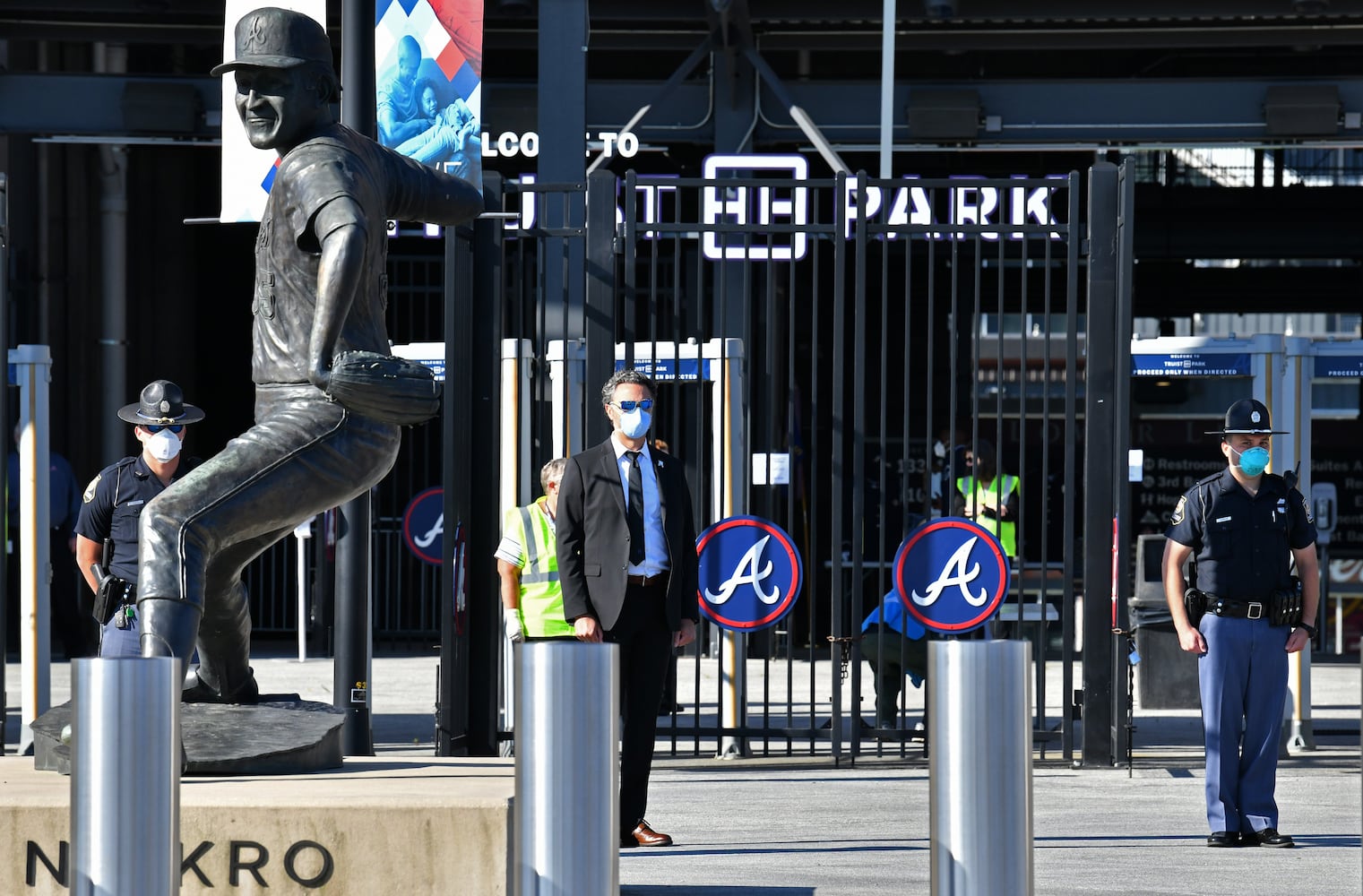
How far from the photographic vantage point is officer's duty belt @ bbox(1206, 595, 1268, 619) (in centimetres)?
773

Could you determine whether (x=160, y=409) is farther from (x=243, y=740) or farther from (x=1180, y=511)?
(x=1180, y=511)

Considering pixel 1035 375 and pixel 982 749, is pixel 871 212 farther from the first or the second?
pixel 982 749

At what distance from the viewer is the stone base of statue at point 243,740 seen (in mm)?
5148

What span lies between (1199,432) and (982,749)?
1441 cm

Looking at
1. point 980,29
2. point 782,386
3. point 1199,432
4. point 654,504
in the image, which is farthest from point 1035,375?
point 654,504

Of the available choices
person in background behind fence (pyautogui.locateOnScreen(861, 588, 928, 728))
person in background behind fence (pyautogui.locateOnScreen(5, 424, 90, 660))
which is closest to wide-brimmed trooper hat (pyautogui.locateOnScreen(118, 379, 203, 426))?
person in background behind fence (pyautogui.locateOnScreen(861, 588, 928, 728))

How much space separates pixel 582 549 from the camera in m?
7.30

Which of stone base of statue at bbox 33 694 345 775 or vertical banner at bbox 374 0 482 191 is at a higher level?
vertical banner at bbox 374 0 482 191

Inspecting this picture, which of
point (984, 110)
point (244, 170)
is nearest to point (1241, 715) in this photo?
point (244, 170)

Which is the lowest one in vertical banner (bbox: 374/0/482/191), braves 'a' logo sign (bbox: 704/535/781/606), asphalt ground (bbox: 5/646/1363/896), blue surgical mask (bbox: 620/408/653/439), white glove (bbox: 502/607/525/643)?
asphalt ground (bbox: 5/646/1363/896)

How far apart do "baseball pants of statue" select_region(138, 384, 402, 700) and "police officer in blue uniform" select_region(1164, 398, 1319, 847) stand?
3855mm

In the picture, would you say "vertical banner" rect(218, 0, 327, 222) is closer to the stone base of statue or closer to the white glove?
the white glove

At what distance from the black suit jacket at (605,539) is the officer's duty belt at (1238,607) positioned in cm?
220

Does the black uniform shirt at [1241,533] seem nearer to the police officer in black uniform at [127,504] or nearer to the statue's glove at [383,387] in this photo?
the statue's glove at [383,387]
